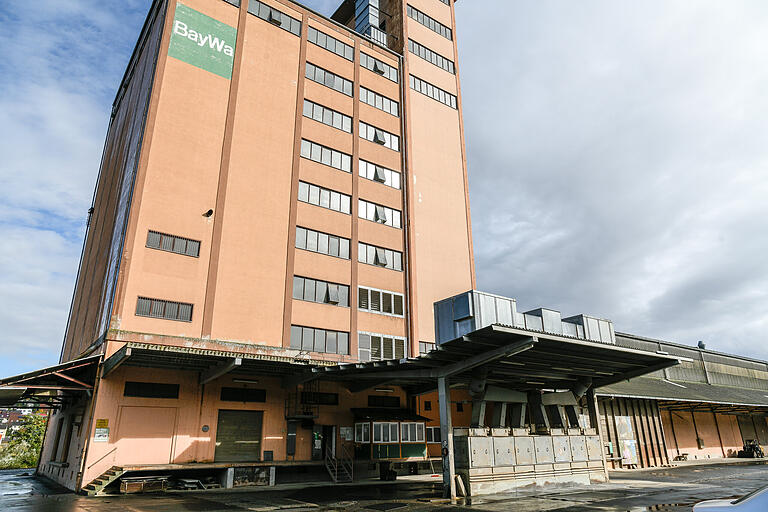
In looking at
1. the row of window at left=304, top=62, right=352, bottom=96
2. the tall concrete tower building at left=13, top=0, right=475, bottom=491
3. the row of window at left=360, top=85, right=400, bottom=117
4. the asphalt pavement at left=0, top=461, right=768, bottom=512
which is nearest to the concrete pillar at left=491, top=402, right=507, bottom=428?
the asphalt pavement at left=0, top=461, right=768, bottom=512

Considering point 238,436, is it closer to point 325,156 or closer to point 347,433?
point 347,433

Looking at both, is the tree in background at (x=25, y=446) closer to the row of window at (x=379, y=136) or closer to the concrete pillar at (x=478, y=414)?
the row of window at (x=379, y=136)

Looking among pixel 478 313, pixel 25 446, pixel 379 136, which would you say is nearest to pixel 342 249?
pixel 379 136

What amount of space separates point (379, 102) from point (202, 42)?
549 inches

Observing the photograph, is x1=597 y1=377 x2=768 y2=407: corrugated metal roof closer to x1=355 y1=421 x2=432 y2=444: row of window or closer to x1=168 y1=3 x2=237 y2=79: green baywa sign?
x1=355 y1=421 x2=432 y2=444: row of window

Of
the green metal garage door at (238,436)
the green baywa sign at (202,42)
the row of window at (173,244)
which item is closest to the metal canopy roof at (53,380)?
the row of window at (173,244)

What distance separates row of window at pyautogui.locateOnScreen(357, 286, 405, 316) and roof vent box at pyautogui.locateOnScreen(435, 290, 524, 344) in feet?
25.5

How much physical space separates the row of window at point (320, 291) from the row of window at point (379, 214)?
5900 mm

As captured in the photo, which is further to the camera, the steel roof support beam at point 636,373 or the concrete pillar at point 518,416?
the concrete pillar at point 518,416

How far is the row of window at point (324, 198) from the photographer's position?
32.4 metres

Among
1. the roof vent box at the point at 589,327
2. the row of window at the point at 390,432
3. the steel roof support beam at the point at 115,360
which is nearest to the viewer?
the steel roof support beam at the point at 115,360

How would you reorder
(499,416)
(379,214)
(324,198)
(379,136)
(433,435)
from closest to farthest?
1. (499,416)
2. (433,435)
3. (324,198)
4. (379,214)
5. (379,136)

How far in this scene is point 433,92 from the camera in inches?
1708

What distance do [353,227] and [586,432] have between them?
62.2 feet
